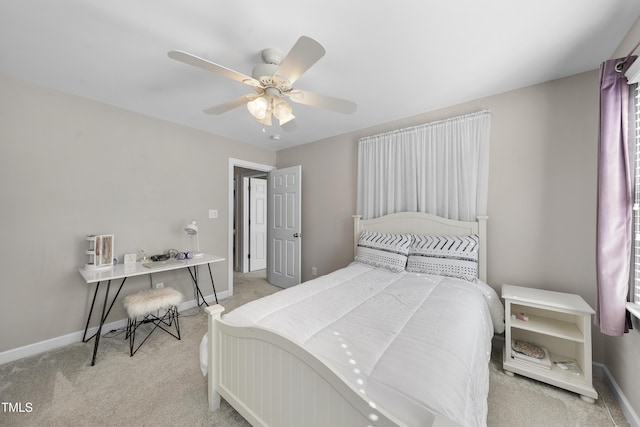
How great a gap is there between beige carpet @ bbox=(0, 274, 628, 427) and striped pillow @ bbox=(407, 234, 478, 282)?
0.80 meters

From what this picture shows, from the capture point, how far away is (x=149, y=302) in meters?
2.21

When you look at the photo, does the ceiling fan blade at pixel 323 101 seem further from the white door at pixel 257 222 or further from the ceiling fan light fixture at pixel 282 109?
the white door at pixel 257 222

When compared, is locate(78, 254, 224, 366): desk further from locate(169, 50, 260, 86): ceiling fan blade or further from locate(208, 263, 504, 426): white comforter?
locate(169, 50, 260, 86): ceiling fan blade

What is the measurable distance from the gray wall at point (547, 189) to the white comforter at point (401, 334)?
1.77 feet

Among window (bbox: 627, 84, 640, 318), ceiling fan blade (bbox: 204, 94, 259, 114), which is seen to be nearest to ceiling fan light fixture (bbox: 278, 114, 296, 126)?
ceiling fan blade (bbox: 204, 94, 259, 114)

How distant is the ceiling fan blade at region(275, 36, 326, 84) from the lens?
45.8 inches

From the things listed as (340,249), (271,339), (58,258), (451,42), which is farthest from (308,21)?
(58,258)

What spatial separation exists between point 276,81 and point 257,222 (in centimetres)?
399

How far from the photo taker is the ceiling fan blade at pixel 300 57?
1164 mm

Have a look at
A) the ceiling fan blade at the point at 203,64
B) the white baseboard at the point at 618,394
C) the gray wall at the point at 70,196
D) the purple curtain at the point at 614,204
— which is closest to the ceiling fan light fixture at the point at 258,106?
the ceiling fan blade at the point at 203,64

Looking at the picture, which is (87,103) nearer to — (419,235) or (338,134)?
(338,134)

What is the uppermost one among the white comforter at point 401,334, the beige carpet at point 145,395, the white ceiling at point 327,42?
the white ceiling at point 327,42

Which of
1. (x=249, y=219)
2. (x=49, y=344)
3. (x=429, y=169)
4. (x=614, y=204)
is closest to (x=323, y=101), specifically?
(x=429, y=169)

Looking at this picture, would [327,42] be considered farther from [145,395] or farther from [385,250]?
[145,395]
